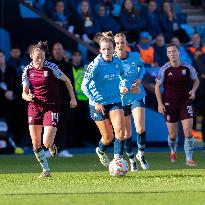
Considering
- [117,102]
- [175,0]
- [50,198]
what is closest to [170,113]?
[117,102]

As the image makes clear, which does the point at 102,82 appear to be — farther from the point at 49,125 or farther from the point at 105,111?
the point at 49,125

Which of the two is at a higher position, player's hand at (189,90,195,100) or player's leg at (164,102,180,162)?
player's hand at (189,90,195,100)

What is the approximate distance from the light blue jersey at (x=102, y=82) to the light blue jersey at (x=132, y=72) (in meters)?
0.75

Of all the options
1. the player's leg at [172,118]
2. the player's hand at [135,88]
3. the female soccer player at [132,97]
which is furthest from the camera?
the player's leg at [172,118]

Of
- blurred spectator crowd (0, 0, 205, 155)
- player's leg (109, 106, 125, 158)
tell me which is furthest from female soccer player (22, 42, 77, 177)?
blurred spectator crowd (0, 0, 205, 155)

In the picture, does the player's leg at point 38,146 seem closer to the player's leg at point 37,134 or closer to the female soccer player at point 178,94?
the player's leg at point 37,134

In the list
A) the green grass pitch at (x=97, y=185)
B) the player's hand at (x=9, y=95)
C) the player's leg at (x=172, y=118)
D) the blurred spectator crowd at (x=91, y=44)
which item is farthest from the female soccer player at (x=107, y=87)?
the player's hand at (x=9, y=95)

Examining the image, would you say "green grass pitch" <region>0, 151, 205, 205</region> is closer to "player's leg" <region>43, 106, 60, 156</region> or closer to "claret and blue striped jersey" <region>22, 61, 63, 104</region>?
"player's leg" <region>43, 106, 60, 156</region>

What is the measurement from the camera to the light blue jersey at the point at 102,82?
16.4 meters

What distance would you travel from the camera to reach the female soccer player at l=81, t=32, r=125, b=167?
53.2 ft

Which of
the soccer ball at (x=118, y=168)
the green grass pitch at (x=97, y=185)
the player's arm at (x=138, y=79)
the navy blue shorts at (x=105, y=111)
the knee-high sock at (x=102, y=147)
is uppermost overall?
the player's arm at (x=138, y=79)

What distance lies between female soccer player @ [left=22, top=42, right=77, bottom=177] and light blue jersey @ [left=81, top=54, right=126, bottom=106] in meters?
0.34

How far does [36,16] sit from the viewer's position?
2334cm

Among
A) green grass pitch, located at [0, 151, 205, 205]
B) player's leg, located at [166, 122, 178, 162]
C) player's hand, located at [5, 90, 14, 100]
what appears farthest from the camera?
player's hand, located at [5, 90, 14, 100]
